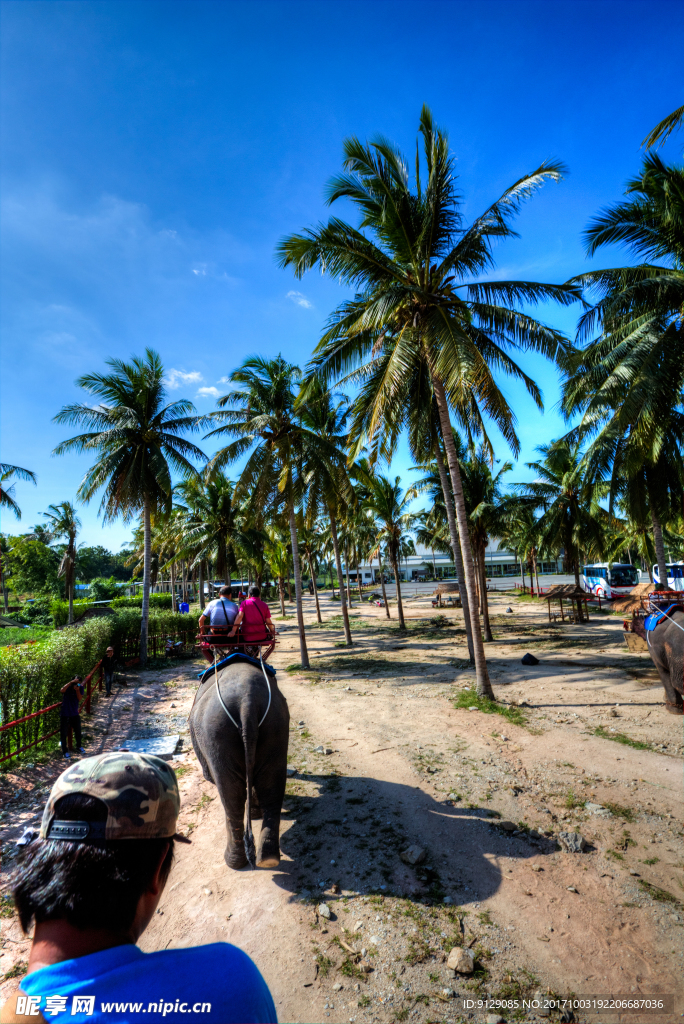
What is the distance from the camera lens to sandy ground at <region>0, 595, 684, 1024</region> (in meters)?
3.13

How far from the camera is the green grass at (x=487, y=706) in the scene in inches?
336

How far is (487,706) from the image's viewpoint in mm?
9289

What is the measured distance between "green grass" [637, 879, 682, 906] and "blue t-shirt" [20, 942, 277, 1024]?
4.36 metres

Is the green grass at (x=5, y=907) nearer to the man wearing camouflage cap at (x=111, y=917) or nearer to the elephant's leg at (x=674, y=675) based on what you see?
the man wearing camouflage cap at (x=111, y=917)

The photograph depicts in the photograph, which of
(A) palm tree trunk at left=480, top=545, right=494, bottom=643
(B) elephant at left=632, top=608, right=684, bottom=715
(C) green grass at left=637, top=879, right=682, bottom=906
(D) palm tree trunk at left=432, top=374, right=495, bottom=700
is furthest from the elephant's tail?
(A) palm tree trunk at left=480, top=545, right=494, bottom=643

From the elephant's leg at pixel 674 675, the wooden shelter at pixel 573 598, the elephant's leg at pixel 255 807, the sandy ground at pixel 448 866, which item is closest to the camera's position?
the sandy ground at pixel 448 866

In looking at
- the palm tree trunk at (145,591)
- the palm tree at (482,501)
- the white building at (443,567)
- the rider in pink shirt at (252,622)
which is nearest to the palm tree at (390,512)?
the palm tree at (482,501)

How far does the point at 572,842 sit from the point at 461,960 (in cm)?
194

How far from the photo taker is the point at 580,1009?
9.50 feet

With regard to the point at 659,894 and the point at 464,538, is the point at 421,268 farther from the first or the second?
the point at 659,894

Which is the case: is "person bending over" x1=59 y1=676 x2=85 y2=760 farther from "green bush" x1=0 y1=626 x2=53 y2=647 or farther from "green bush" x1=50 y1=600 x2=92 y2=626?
"green bush" x1=50 y1=600 x2=92 y2=626

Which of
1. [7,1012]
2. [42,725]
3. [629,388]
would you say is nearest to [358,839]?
[7,1012]

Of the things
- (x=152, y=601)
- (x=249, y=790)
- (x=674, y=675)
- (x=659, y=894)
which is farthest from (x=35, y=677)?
(x=152, y=601)

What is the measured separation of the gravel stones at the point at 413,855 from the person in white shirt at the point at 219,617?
2.98 m
